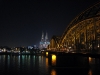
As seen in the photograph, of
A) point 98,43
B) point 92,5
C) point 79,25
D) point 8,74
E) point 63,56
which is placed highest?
point 92,5

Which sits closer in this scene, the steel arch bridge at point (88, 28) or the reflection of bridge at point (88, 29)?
the reflection of bridge at point (88, 29)

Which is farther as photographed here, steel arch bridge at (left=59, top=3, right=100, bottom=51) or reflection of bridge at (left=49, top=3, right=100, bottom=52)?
steel arch bridge at (left=59, top=3, right=100, bottom=51)

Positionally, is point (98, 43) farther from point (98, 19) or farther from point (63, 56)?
point (63, 56)

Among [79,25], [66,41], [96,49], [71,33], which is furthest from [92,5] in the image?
[66,41]

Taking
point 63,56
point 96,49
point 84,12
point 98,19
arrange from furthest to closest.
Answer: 1. point 63,56
2. point 84,12
3. point 98,19
4. point 96,49

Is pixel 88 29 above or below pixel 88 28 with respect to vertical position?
below

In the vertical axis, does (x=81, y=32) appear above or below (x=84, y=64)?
above

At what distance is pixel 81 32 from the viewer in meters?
61.8

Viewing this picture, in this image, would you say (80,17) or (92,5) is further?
(80,17)

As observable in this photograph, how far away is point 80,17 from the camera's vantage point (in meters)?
59.8

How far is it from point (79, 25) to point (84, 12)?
18.1 ft

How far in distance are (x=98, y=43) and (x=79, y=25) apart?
1853 cm

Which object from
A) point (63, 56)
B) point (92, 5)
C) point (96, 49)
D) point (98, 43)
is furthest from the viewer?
point (63, 56)

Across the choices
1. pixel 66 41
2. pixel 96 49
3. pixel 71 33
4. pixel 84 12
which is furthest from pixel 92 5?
pixel 66 41
